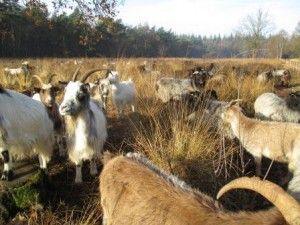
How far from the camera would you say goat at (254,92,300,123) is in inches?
408

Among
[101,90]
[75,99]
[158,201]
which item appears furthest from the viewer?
[101,90]

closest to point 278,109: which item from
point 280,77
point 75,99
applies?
point 75,99

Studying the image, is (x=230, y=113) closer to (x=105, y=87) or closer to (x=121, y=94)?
(x=121, y=94)

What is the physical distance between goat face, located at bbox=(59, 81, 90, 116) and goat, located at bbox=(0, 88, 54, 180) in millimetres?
845

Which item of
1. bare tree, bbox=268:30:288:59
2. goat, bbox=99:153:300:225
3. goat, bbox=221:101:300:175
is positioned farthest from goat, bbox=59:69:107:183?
bare tree, bbox=268:30:288:59

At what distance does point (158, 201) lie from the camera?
4.03 meters

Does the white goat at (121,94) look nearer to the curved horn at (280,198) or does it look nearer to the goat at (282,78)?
the goat at (282,78)

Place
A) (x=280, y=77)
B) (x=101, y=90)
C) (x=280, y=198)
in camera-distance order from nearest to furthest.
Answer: (x=280, y=198) → (x=101, y=90) → (x=280, y=77)

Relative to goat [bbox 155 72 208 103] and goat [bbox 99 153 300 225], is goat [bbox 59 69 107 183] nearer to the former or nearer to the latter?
goat [bbox 99 153 300 225]

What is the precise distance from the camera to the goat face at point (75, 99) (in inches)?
280

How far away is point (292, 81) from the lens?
77.4 feet

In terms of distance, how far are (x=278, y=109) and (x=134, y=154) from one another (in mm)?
6495

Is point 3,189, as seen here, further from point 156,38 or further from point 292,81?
point 156,38

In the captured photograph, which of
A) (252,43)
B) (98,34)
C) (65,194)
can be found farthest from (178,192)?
(252,43)
